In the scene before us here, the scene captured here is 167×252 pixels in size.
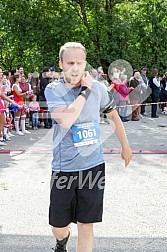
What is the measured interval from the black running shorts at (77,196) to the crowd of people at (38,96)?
21.4 feet

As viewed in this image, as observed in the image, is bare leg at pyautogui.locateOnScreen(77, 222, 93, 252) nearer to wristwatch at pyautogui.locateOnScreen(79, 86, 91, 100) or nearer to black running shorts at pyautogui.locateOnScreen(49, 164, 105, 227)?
black running shorts at pyautogui.locateOnScreen(49, 164, 105, 227)

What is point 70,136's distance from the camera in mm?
3303

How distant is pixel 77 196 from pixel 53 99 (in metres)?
0.73

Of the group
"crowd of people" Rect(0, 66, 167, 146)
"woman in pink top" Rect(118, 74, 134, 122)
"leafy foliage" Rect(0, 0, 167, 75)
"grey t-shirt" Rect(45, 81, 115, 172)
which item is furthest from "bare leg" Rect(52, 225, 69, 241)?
"leafy foliage" Rect(0, 0, 167, 75)

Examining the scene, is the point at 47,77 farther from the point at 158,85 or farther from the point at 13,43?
the point at 13,43

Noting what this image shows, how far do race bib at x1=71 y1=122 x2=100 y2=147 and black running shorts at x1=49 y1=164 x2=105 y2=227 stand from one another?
0.21 metres

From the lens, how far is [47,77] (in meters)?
13.5

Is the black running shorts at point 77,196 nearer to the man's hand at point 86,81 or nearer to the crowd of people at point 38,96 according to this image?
the man's hand at point 86,81

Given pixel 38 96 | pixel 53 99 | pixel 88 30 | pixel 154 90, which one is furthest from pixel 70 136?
pixel 88 30

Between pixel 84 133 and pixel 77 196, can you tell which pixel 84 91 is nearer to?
pixel 84 133

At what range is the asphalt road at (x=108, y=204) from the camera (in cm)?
417

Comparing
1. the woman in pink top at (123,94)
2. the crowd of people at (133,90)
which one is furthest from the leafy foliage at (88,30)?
the woman in pink top at (123,94)

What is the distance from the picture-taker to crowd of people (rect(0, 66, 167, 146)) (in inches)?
444

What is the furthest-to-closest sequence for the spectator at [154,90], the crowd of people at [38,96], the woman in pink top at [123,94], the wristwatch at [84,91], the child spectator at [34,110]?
the spectator at [154,90], the woman in pink top at [123,94], the child spectator at [34,110], the crowd of people at [38,96], the wristwatch at [84,91]
